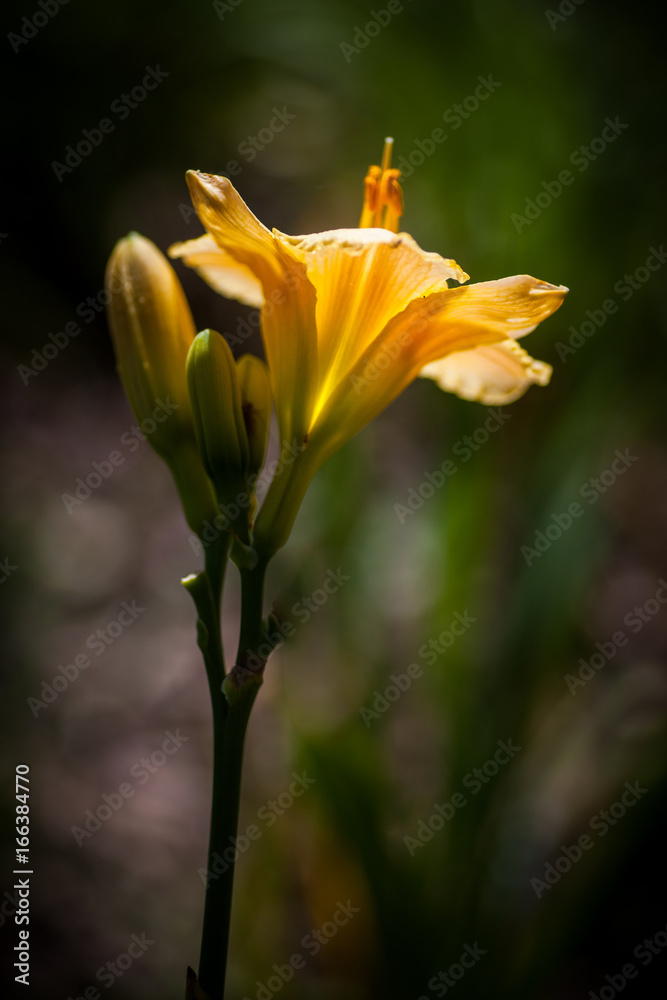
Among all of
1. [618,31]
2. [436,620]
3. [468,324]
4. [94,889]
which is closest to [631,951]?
[436,620]

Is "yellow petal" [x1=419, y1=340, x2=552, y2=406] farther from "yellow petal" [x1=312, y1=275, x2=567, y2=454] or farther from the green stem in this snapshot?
the green stem

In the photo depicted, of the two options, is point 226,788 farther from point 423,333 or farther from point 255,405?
point 423,333

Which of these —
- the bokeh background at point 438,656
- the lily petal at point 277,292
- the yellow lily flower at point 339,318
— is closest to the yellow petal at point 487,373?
the yellow lily flower at point 339,318

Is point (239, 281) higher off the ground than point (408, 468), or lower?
higher

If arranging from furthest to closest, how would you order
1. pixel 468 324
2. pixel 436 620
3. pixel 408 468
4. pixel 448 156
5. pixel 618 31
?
pixel 408 468, pixel 618 31, pixel 448 156, pixel 436 620, pixel 468 324

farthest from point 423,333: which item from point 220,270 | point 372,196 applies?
point 220,270

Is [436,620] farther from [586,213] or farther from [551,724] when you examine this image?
[586,213]

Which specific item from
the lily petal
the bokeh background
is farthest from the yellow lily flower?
the bokeh background
